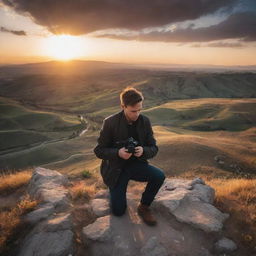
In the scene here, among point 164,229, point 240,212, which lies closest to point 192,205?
point 240,212

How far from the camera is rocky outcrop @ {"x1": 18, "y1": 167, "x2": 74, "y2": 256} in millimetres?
5168

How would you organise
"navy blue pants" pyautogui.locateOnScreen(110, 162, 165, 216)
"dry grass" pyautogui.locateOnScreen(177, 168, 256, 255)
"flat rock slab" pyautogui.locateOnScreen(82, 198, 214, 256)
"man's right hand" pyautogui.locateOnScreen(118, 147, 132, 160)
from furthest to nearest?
1. "navy blue pants" pyautogui.locateOnScreen(110, 162, 165, 216)
2. "man's right hand" pyautogui.locateOnScreen(118, 147, 132, 160)
3. "dry grass" pyautogui.locateOnScreen(177, 168, 256, 255)
4. "flat rock slab" pyautogui.locateOnScreen(82, 198, 214, 256)

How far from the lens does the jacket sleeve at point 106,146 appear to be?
20.0 ft

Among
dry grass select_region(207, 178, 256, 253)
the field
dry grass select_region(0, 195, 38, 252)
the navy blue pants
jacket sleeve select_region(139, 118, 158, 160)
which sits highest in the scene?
jacket sleeve select_region(139, 118, 158, 160)

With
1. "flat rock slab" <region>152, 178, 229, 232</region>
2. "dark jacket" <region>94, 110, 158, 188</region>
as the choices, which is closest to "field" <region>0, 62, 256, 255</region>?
"flat rock slab" <region>152, 178, 229, 232</region>

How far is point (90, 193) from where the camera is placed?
823 cm

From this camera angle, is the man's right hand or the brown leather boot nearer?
the man's right hand

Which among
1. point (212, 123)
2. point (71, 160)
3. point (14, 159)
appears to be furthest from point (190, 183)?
point (212, 123)

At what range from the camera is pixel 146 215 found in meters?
6.39

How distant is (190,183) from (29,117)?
95880mm

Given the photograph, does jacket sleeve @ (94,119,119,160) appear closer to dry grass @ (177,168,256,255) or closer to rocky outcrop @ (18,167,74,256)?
rocky outcrop @ (18,167,74,256)

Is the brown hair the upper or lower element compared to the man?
upper

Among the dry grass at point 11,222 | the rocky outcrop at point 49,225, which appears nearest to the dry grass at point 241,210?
the rocky outcrop at point 49,225

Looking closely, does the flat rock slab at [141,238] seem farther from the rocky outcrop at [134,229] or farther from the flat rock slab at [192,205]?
the flat rock slab at [192,205]
